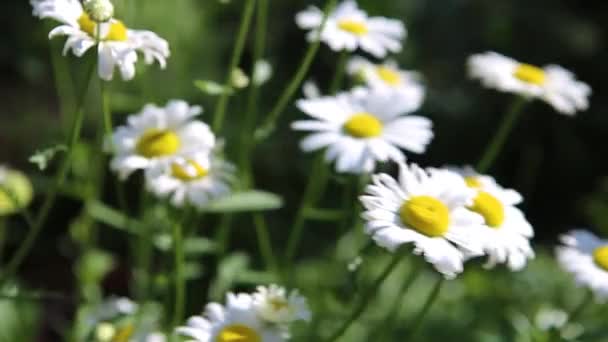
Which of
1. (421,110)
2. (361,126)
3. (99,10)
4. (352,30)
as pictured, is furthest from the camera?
(421,110)

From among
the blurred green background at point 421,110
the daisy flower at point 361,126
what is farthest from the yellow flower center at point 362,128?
the blurred green background at point 421,110

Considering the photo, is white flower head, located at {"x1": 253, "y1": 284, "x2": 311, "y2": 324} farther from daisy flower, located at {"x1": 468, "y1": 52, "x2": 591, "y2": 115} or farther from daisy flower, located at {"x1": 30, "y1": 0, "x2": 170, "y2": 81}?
daisy flower, located at {"x1": 468, "y1": 52, "x2": 591, "y2": 115}

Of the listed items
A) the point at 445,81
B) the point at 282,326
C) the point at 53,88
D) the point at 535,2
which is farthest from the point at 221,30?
the point at 282,326

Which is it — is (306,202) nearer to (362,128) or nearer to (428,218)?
(362,128)

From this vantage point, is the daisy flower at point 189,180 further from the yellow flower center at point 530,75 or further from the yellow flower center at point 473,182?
the yellow flower center at point 530,75

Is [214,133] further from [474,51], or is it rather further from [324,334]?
[474,51]

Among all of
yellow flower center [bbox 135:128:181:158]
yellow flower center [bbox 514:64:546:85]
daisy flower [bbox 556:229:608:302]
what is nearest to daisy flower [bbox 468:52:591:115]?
yellow flower center [bbox 514:64:546:85]

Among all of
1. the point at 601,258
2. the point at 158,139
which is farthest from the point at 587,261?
the point at 158,139
